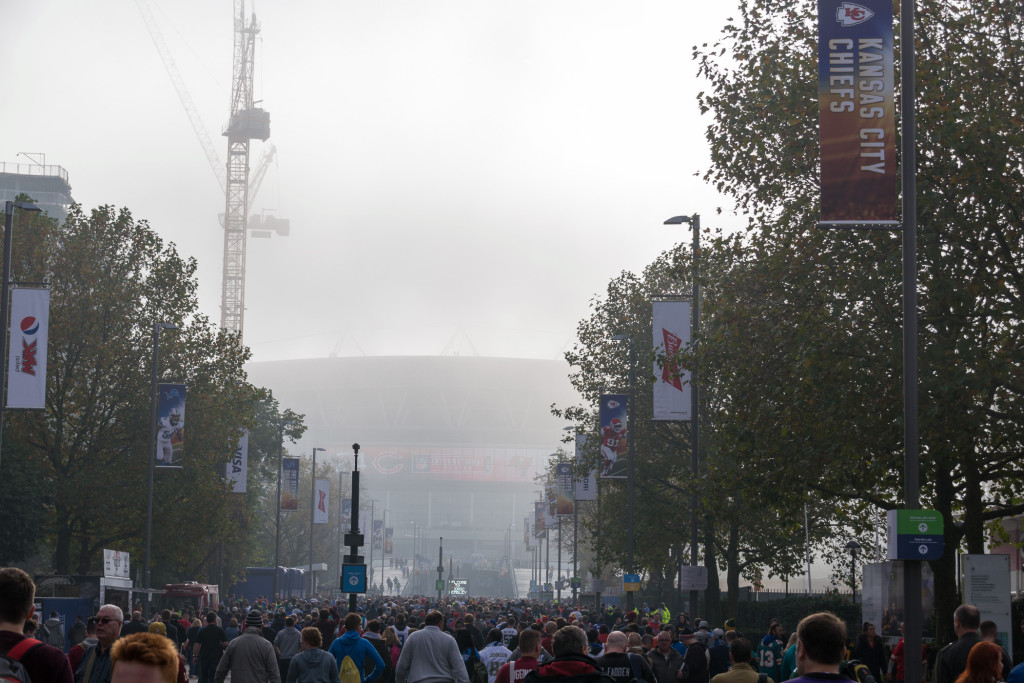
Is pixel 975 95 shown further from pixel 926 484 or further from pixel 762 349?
pixel 926 484

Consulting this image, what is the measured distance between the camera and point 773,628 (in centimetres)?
2412

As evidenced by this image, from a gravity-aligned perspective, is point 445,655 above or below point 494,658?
above

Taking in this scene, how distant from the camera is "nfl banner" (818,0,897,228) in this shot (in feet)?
49.9

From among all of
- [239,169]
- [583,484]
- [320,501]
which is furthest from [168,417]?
[239,169]

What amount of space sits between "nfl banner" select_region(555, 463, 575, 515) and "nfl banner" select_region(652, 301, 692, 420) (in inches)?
1106

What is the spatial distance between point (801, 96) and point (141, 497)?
1139 inches

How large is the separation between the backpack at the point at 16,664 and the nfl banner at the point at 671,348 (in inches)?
1020

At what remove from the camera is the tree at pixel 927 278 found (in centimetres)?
2280

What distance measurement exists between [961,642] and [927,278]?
12.6 m

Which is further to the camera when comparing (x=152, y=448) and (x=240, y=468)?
(x=240, y=468)

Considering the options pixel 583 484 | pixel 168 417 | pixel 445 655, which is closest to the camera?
pixel 445 655

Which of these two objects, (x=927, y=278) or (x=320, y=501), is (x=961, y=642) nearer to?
(x=927, y=278)

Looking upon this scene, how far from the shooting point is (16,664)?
6.39 meters

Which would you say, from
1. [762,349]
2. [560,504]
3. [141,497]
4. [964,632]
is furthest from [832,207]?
[560,504]
